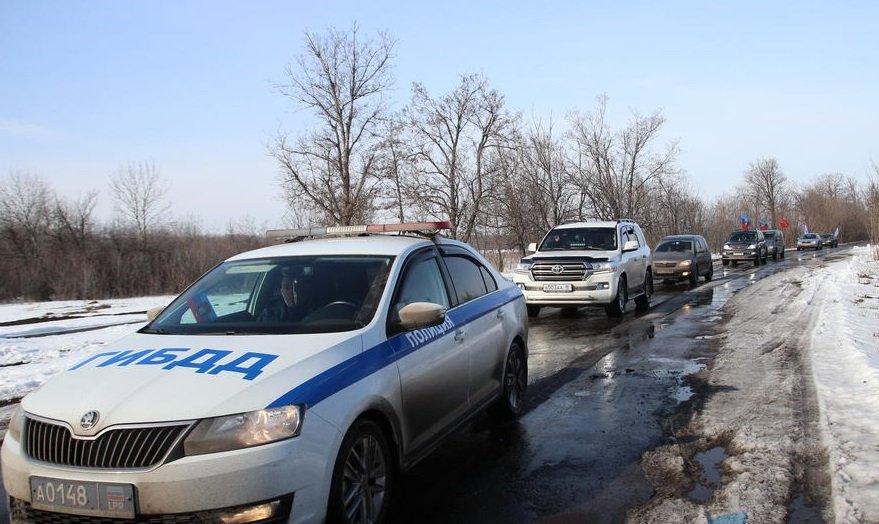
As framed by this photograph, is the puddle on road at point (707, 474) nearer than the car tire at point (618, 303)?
Yes

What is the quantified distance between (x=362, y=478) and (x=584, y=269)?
10.4m

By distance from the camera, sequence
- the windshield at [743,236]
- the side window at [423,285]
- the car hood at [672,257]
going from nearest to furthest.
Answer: the side window at [423,285] → the car hood at [672,257] → the windshield at [743,236]

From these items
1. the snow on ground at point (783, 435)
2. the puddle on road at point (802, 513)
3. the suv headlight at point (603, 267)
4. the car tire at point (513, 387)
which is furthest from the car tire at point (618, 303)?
the puddle on road at point (802, 513)

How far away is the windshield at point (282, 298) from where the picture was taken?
3975 mm

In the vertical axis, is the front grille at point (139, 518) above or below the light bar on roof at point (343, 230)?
below

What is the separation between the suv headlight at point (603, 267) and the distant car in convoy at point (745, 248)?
23.6 metres

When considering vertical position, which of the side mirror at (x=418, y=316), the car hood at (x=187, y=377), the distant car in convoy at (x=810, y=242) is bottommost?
the distant car in convoy at (x=810, y=242)

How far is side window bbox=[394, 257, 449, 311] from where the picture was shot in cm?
430

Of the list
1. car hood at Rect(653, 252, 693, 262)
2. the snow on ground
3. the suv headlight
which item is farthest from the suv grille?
car hood at Rect(653, 252, 693, 262)

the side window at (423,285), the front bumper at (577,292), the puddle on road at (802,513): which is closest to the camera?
the puddle on road at (802,513)

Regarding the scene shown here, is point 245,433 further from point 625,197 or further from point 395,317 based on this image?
point 625,197

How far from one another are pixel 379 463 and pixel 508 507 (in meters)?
0.97

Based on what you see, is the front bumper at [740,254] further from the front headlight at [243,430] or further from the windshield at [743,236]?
the front headlight at [243,430]

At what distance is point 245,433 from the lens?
289cm
